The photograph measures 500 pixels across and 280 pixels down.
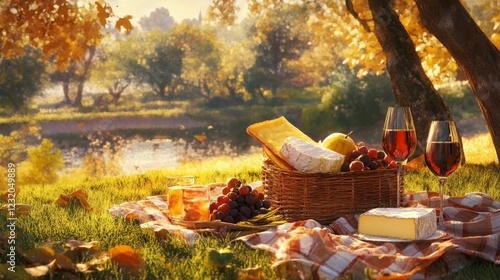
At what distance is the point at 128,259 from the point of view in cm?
313

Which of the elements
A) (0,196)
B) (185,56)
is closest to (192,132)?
(185,56)

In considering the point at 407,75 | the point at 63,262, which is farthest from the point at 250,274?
the point at 407,75

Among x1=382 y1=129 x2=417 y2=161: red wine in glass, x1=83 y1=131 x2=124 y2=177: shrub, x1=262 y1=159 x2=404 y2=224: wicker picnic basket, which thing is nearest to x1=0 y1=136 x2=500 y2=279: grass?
x1=262 y1=159 x2=404 y2=224: wicker picnic basket

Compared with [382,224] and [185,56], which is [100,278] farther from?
[185,56]

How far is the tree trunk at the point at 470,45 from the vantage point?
6055mm

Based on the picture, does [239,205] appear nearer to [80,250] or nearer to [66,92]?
[80,250]

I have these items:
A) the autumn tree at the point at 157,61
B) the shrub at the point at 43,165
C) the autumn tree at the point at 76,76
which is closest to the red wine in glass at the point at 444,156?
the shrub at the point at 43,165

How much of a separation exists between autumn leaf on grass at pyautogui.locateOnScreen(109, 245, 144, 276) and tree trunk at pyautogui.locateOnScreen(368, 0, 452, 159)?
532cm

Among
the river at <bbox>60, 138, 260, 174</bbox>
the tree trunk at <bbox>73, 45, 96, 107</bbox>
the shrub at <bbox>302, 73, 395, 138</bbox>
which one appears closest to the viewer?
the river at <bbox>60, 138, 260, 174</bbox>

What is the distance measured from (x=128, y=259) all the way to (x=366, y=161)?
1643mm

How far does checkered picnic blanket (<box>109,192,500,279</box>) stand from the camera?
3.01 meters

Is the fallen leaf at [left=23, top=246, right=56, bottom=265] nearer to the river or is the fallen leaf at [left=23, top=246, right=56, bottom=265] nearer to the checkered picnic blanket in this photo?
the checkered picnic blanket

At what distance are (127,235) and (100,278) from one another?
3.05ft

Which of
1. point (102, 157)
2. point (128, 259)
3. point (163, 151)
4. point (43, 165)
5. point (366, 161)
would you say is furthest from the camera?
point (163, 151)
